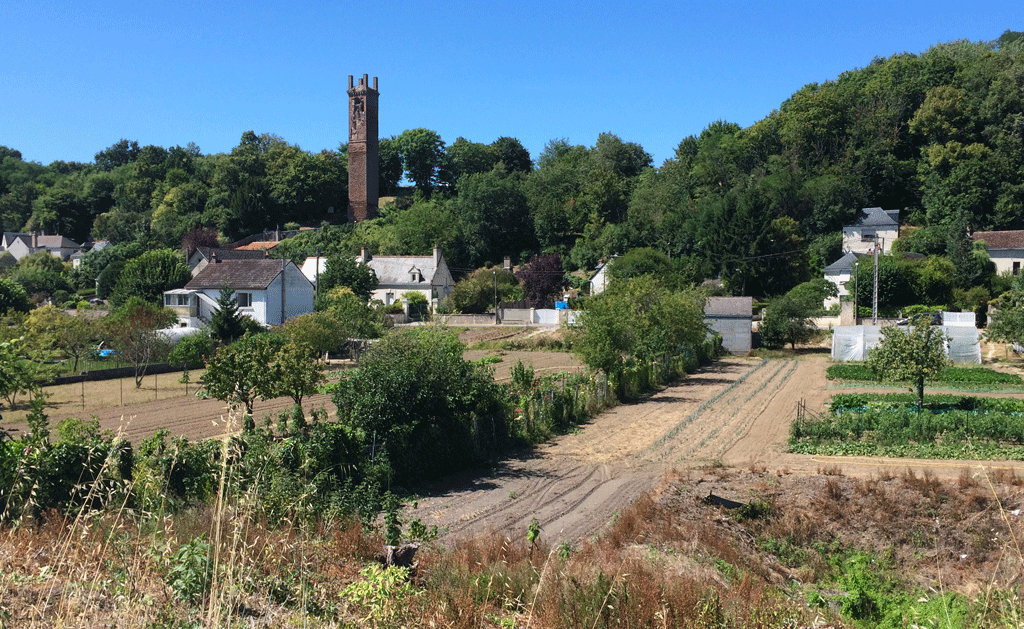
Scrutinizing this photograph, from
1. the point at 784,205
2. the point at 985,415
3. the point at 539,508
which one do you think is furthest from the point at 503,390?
the point at 784,205

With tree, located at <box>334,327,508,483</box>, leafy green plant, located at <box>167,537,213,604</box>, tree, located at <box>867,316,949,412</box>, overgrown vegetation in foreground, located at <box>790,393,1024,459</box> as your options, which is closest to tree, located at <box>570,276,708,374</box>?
overgrown vegetation in foreground, located at <box>790,393,1024,459</box>

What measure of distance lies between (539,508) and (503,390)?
709cm

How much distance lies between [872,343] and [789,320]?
6.37 metres

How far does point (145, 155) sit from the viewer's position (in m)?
111

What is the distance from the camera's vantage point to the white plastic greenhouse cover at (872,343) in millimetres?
40575

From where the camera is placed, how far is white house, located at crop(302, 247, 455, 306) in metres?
69.5

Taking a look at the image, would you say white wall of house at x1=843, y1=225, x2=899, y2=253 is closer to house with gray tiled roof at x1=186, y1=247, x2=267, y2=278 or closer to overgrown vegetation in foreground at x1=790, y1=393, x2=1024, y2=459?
overgrown vegetation in foreground at x1=790, y1=393, x2=1024, y2=459

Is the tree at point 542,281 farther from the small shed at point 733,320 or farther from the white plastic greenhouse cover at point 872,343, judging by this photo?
the white plastic greenhouse cover at point 872,343

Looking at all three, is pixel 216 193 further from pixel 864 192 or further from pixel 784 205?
pixel 864 192

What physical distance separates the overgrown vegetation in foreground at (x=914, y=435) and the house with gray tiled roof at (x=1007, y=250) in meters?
→ 41.5

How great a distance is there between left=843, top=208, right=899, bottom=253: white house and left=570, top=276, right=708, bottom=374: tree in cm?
2729

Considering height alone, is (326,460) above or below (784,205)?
below

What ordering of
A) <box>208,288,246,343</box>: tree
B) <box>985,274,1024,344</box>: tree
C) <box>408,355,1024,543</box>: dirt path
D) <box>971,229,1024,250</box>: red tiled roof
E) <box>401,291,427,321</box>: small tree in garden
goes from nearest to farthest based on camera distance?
<box>408,355,1024,543</box>: dirt path
<box>985,274,1024,344</box>: tree
<box>208,288,246,343</box>: tree
<box>971,229,1024,250</box>: red tiled roof
<box>401,291,427,321</box>: small tree in garden

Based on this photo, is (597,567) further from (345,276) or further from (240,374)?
(345,276)
